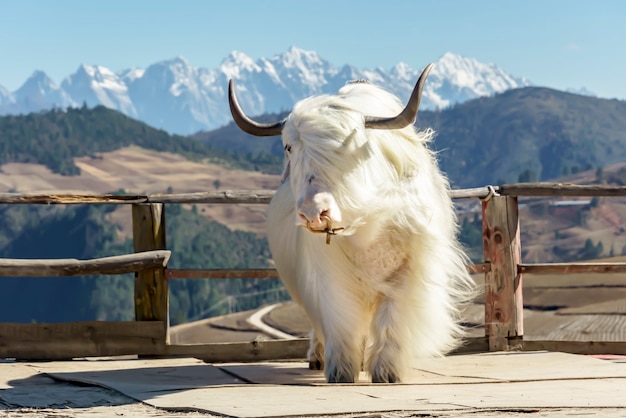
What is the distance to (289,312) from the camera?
96938 mm

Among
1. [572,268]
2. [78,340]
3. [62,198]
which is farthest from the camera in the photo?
[572,268]

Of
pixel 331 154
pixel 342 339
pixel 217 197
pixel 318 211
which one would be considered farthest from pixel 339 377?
pixel 217 197

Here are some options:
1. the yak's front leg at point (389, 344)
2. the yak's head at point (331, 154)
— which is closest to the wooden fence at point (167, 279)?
the yak's front leg at point (389, 344)

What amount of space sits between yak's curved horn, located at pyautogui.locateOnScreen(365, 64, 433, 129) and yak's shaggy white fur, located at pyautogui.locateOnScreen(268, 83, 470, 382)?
72 millimetres

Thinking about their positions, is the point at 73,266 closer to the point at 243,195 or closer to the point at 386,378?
the point at 243,195

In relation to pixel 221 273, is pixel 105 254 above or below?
below

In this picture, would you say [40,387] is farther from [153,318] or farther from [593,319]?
[593,319]

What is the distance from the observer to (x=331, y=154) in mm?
5832

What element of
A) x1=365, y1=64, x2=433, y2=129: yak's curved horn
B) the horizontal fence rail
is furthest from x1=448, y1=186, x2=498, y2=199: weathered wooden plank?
x1=365, y1=64, x2=433, y2=129: yak's curved horn

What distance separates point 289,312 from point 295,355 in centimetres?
8913

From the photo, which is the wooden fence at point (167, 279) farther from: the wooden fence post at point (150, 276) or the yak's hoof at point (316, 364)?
the yak's hoof at point (316, 364)

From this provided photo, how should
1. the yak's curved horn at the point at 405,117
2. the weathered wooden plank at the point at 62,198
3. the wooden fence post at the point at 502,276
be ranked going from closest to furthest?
the yak's curved horn at the point at 405,117, the weathered wooden plank at the point at 62,198, the wooden fence post at the point at 502,276

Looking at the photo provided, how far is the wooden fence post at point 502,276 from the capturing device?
8.38m

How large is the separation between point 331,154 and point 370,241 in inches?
25.5
